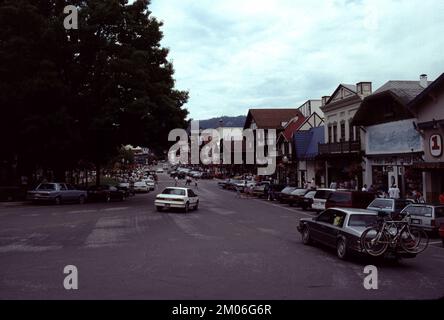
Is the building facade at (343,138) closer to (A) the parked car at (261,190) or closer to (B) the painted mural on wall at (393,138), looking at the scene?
(B) the painted mural on wall at (393,138)

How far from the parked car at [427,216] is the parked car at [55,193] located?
74.4ft

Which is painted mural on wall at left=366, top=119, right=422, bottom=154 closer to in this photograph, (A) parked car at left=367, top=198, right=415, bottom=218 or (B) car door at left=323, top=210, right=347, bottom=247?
(A) parked car at left=367, top=198, right=415, bottom=218

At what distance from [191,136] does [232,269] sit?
383ft

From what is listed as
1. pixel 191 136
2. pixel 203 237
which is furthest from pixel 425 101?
pixel 191 136

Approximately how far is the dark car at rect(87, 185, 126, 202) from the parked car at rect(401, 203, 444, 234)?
24.2 meters

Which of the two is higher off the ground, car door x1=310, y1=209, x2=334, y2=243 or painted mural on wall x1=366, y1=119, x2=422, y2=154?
painted mural on wall x1=366, y1=119, x2=422, y2=154

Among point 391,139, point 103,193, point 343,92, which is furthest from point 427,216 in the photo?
point 103,193

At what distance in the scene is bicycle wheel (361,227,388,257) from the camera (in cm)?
1202

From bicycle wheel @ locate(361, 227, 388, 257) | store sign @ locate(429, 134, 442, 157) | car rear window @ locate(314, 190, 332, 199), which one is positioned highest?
store sign @ locate(429, 134, 442, 157)

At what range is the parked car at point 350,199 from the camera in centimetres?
2366

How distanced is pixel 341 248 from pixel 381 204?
9.97m

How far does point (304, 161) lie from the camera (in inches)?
2077

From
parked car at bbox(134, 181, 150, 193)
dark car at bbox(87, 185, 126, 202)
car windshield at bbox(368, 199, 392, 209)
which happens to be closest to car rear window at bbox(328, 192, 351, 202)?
car windshield at bbox(368, 199, 392, 209)

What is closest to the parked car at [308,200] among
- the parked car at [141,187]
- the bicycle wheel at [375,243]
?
the bicycle wheel at [375,243]
